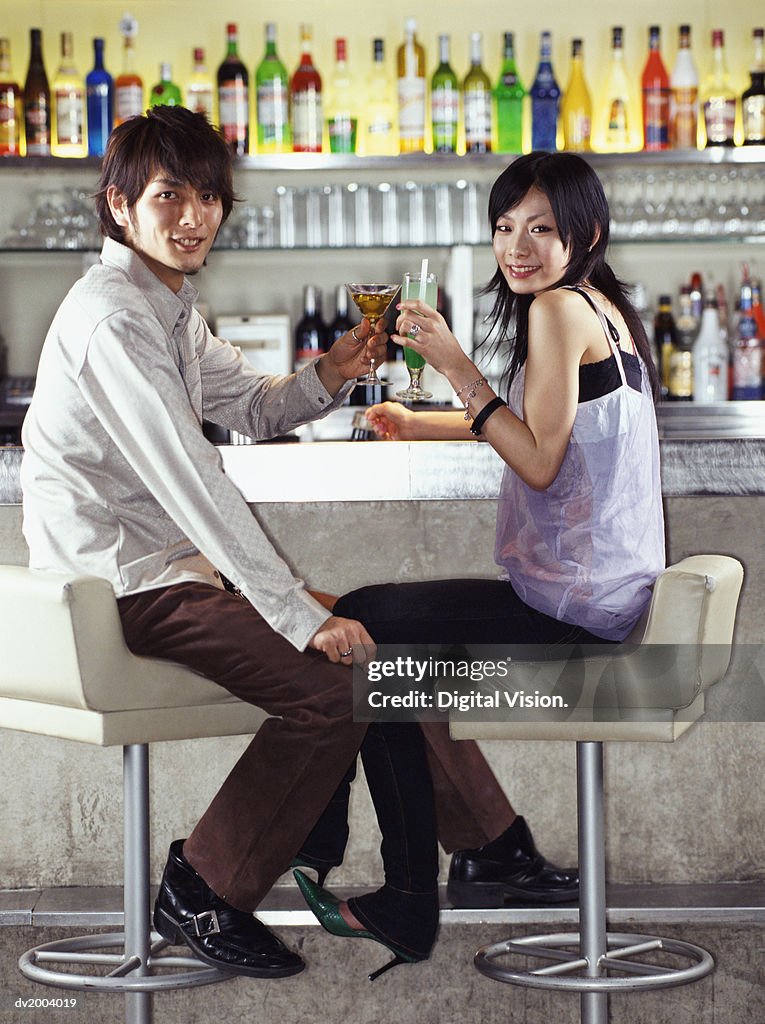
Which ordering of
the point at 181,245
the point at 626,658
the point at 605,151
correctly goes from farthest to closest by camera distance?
the point at 605,151 < the point at 181,245 < the point at 626,658

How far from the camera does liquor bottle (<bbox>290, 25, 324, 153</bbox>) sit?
129 inches

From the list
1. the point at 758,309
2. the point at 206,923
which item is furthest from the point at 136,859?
the point at 758,309

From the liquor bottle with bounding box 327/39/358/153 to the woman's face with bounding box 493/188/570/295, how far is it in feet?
6.00

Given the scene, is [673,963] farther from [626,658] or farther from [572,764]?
[626,658]

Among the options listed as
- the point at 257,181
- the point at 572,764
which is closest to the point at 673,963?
the point at 572,764

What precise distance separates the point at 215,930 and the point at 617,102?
2.66m

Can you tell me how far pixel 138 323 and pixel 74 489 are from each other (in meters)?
0.21

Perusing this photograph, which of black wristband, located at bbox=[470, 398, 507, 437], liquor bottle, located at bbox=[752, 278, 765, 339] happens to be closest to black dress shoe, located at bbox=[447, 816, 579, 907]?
black wristband, located at bbox=[470, 398, 507, 437]

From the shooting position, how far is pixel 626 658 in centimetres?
138

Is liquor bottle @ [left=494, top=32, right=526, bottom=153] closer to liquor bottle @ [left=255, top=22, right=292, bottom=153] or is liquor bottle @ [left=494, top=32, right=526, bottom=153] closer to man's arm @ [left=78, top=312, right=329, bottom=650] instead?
liquor bottle @ [left=255, top=22, right=292, bottom=153]

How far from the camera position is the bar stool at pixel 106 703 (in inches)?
51.6

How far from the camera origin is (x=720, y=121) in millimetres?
3279

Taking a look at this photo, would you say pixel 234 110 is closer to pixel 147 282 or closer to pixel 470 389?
pixel 147 282

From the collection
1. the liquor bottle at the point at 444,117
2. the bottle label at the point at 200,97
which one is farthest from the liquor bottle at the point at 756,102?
the bottle label at the point at 200,97
